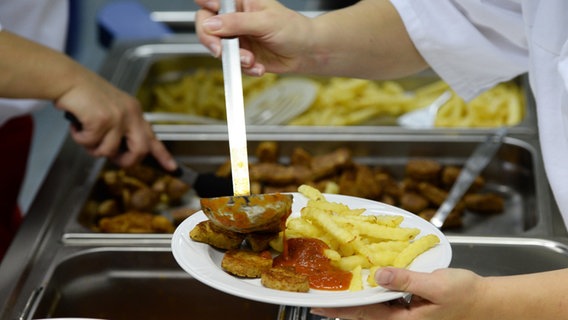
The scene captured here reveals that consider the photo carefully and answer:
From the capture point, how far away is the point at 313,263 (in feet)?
4.63

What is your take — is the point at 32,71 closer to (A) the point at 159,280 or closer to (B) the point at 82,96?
(B) the point at 82,96

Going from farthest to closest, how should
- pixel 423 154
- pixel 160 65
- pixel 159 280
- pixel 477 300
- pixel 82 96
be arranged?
pixel 160 65 < pixel 423 154 < pixel 82 96 < pixel 159 280 < pixel 477 300

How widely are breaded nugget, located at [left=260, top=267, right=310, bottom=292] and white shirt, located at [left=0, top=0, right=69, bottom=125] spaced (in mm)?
1511

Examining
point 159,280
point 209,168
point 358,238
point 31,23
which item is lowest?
point 209,168

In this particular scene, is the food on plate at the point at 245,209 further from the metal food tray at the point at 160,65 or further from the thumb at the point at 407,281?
the metal food tray at the point at 160,65

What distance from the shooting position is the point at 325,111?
3.00 metres

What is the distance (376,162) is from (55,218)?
1.07 meters

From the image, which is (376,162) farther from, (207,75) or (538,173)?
(207,75)

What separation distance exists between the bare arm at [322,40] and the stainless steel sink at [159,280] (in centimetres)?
54

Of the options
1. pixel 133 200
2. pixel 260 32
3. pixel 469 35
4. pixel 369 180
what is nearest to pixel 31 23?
pixel 133 200

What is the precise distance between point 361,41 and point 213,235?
889 millimetres

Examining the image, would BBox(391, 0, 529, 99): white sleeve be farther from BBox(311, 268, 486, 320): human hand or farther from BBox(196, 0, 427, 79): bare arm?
BBox(311, 268, 486, 320): human hand

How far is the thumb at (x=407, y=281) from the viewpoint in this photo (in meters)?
1.25

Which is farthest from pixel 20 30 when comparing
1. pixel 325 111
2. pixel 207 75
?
pixel 325 111
